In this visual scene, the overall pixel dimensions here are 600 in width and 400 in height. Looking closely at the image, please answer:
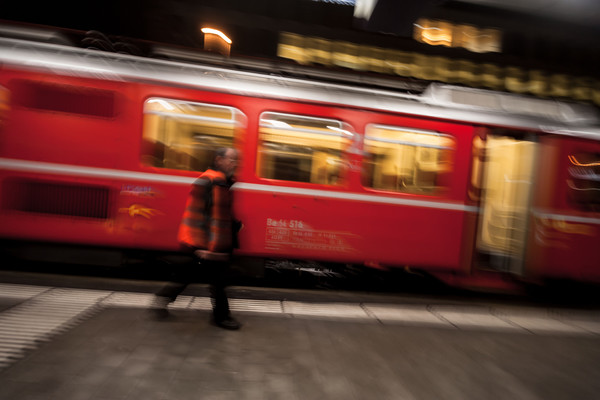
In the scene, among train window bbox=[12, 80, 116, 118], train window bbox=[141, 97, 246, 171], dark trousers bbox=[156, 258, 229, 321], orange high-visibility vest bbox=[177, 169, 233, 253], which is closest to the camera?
orange high-visibility vest bbox=[177, 169, 233, 253]

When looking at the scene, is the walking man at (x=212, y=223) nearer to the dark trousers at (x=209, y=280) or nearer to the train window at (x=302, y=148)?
the dark trousers at (x=209, y=280)

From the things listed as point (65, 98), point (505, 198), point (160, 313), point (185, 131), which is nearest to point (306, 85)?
point (185, 131)

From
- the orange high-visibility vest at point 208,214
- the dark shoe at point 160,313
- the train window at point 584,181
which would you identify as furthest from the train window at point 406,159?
the dark shoe at point 160,313

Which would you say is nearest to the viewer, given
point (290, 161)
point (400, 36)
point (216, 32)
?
point (290, 161)

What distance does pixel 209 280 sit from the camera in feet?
11.6

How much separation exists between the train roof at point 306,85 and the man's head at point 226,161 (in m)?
1.54

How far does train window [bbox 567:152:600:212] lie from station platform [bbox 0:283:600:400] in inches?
72.0

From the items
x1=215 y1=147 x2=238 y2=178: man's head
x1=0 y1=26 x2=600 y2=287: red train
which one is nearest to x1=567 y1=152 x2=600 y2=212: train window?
x1=0 y1=26 x2=600 y2=287: red train

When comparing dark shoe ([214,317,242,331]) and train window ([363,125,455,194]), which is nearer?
dark shoe ([214,317,242,331])

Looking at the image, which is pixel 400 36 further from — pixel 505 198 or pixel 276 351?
pixel 276 351

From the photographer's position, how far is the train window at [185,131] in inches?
182

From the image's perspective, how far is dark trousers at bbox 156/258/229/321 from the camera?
138 inches

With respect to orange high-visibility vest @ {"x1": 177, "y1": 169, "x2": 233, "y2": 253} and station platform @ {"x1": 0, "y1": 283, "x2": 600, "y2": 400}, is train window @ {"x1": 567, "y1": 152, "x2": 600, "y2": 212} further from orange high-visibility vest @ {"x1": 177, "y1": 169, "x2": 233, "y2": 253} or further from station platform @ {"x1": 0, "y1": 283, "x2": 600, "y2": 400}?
orange high-visibility vest @ {"x1": 177, "y1": 169, "x2": 233, "y2": 253}

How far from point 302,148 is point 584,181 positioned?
430cm
